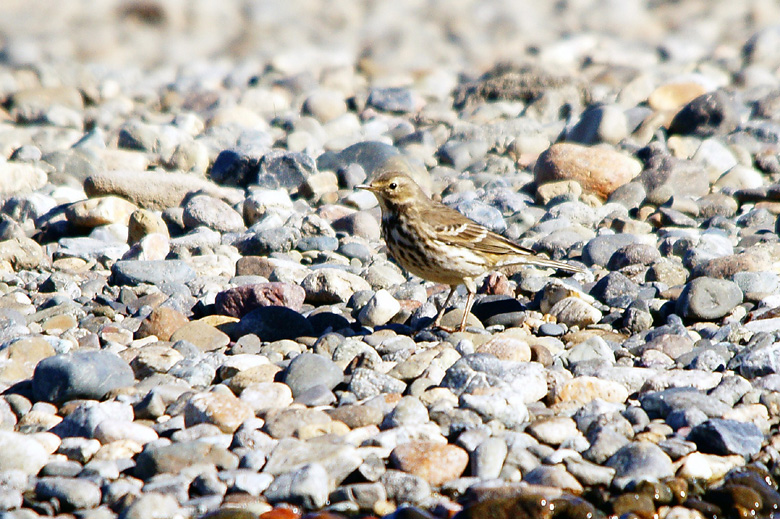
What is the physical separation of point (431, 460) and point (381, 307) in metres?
2.36

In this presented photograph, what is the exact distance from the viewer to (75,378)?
564 cm

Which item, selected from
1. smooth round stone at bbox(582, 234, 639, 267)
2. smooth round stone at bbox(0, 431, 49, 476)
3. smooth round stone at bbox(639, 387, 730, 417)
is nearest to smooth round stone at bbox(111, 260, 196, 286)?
smooth round stone at bbox(0, 431, 49, 476)

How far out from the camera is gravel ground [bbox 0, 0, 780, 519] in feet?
15.9

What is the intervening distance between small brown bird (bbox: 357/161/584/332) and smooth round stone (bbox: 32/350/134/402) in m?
2.37

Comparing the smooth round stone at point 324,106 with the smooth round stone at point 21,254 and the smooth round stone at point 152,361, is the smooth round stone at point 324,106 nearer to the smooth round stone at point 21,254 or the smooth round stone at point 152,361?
the smooth round stone at point 21,254

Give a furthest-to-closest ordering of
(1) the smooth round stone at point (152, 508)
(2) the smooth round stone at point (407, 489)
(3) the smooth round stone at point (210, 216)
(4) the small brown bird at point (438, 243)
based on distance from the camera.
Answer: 1. (3) the smooth round stone at point (210, 216)
2. (4) the small brown bird at point (438, 243)
3. (2) the smooth round stone at point (407, 489)
4. (1) the smooth round stone at point (152, 508)

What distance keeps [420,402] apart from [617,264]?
343 cm

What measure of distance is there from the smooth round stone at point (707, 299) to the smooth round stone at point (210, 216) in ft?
14.7

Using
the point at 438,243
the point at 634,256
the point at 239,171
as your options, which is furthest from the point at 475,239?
the point at 239,171

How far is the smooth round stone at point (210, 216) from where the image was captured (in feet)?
31.4

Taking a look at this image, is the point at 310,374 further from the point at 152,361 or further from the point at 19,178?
the point at 19,178

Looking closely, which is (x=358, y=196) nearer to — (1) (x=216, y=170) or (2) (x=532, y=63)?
(1) (x=216, y=170)

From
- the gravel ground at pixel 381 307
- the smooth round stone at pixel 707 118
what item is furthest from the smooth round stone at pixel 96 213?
the smooth round stone at pixel 707 118

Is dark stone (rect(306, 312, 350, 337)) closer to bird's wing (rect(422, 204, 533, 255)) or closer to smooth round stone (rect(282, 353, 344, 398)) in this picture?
bird's wing (rect(422, 204, 533, 255))
